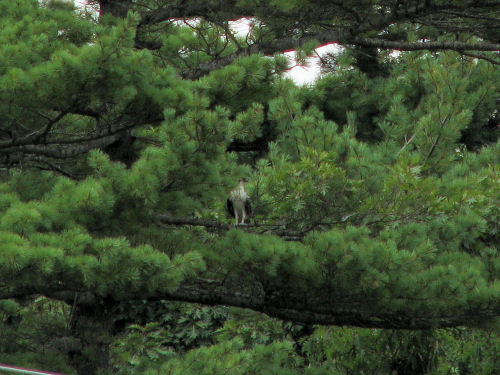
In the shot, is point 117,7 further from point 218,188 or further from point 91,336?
point 91,336

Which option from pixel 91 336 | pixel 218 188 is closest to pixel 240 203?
pixel 218 188

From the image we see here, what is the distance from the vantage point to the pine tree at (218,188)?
199 inches

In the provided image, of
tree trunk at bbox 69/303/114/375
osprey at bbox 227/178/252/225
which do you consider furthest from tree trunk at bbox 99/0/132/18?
tree trunk at bbox 69/303/114/375

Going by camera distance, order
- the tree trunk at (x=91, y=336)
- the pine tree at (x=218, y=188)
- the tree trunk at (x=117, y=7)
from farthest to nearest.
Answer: the tree trunk at (x=117, y=7) → the tree trunk at (x=91, y=336) → the pine tree at (x=218, y=188)

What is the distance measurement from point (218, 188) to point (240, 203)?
0.82 metres

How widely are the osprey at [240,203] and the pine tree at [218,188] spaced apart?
128 millimetres

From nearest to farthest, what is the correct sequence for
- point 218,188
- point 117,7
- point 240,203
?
point 218,188
point 240,203
point 117,7

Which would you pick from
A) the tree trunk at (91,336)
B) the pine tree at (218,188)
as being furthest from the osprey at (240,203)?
the tree trunk at (91,336)

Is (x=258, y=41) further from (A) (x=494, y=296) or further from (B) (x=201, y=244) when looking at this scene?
(A) (x=494, y=296)

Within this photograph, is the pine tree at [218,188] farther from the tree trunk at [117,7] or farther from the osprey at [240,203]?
the osprey at [240,203]

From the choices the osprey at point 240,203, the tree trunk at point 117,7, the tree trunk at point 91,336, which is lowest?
the tree trunk at point 91,336

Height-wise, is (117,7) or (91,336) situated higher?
(117,7)

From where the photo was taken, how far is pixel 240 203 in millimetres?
6402

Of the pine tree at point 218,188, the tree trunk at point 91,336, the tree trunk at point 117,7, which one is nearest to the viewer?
the pine tree at point 218,188
